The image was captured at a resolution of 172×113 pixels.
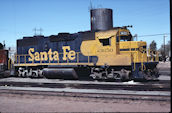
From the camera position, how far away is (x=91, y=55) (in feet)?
47.8

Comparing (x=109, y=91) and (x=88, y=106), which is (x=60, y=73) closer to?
(x=109, y=91)

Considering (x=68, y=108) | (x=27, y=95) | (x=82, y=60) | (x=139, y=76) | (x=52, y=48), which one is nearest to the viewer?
(x=68, y=108)

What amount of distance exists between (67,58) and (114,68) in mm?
3885

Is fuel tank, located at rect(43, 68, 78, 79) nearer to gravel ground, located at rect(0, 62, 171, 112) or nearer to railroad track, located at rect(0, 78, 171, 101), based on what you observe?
railroad track, located at rect(0, 78, 171, 101)

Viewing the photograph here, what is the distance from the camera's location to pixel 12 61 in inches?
725

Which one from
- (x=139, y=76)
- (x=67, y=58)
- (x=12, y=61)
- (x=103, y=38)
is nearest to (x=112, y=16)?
(x=103, y=38)

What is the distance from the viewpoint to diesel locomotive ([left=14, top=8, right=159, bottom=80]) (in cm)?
1339

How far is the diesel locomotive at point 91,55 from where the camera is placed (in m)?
13.4

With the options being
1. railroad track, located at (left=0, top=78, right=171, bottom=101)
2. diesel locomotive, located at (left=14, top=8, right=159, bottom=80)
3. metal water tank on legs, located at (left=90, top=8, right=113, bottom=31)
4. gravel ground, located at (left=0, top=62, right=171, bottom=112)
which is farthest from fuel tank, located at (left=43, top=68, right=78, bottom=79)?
gravel ground, located at (left=0, top=62, right=171, bottom=112)

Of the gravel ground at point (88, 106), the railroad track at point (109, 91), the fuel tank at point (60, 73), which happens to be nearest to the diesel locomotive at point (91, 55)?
the fuel tank at point (60, 73)

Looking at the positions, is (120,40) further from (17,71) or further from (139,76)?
(17,71)

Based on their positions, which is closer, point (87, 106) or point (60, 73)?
point (87, 106)

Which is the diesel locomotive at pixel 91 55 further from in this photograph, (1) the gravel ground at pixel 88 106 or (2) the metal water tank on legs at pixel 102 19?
(1) the gravel ground at pixel 88 106

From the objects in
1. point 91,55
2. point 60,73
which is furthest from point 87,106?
point 60,73
